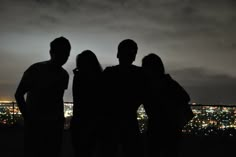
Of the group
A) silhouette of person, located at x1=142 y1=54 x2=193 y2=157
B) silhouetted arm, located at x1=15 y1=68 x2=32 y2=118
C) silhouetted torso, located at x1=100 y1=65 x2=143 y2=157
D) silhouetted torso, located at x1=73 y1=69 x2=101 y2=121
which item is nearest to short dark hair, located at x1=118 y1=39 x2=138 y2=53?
silhouetted torso, located at x1=100 y1=65 x2=143 y2=157

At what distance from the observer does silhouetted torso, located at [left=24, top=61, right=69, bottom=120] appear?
3932 millimetres

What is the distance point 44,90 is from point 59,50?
47cm

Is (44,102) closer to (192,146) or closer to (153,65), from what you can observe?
(153,65)

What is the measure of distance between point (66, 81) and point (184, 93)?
1.53 metres

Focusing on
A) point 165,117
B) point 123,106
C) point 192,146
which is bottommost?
point 192,146

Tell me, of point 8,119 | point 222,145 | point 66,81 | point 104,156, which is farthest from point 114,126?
point 8,119

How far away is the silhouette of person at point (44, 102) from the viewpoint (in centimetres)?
392

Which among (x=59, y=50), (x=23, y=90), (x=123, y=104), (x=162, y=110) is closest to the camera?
(x=23, y=90)

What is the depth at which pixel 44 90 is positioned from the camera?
13.1 ft

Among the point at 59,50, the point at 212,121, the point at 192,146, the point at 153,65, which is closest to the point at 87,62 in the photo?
the point at 59,50

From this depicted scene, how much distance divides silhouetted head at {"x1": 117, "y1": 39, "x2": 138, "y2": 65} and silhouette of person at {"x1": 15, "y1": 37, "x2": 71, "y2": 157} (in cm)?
63

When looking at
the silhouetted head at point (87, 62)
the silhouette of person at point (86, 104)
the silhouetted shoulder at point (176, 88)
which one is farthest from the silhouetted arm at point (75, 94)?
the silhouetted shoulder at point (176, 88)

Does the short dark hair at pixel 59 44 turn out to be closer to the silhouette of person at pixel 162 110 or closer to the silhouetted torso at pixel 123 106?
the silhouetted torso at pixel 123 106

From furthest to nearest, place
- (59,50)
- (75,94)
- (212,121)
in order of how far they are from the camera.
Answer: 1. (212,121)
2. (75,94)
3. (59,50)
